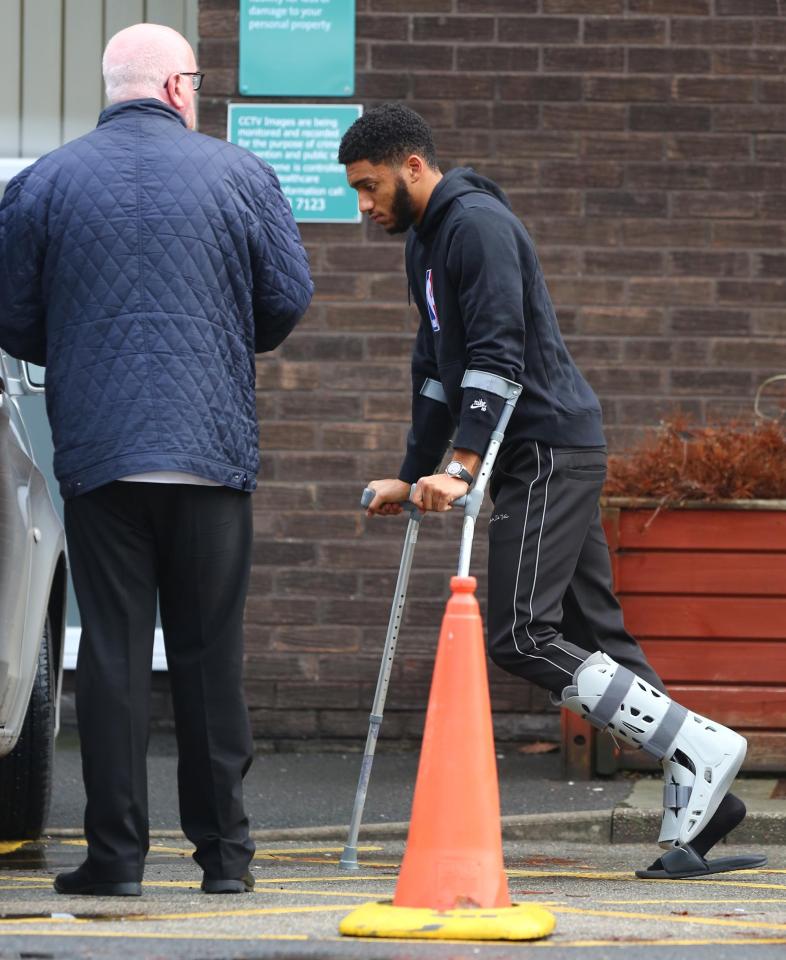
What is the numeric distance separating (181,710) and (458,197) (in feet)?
5.01

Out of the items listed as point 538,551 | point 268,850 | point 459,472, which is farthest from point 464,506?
point 268,850

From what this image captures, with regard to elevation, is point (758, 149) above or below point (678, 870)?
above

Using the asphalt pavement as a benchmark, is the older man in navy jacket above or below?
above

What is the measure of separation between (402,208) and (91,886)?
6.30ft

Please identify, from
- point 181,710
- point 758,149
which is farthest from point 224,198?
point 758,149

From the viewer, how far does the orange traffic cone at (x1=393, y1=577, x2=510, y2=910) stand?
374 cm

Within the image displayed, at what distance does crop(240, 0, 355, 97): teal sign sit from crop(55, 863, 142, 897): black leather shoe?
422 centimetres

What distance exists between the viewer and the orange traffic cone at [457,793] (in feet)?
12.3

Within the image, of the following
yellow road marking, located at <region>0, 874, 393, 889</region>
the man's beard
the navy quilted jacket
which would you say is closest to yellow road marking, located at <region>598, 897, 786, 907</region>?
yellow road marking, located at <region>0, 874, 393, 889</region>

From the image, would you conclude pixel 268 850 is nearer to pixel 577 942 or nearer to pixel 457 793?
pixel 457 793

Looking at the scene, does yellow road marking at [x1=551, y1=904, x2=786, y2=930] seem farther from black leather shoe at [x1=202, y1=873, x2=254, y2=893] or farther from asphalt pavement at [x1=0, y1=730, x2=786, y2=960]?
black leather shoe at [x1=202, y1=873, x2=254, y2=893]

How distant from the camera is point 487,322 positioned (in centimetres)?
460

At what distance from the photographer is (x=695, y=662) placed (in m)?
6.59

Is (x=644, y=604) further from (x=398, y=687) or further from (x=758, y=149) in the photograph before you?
(x=758, y=149)
